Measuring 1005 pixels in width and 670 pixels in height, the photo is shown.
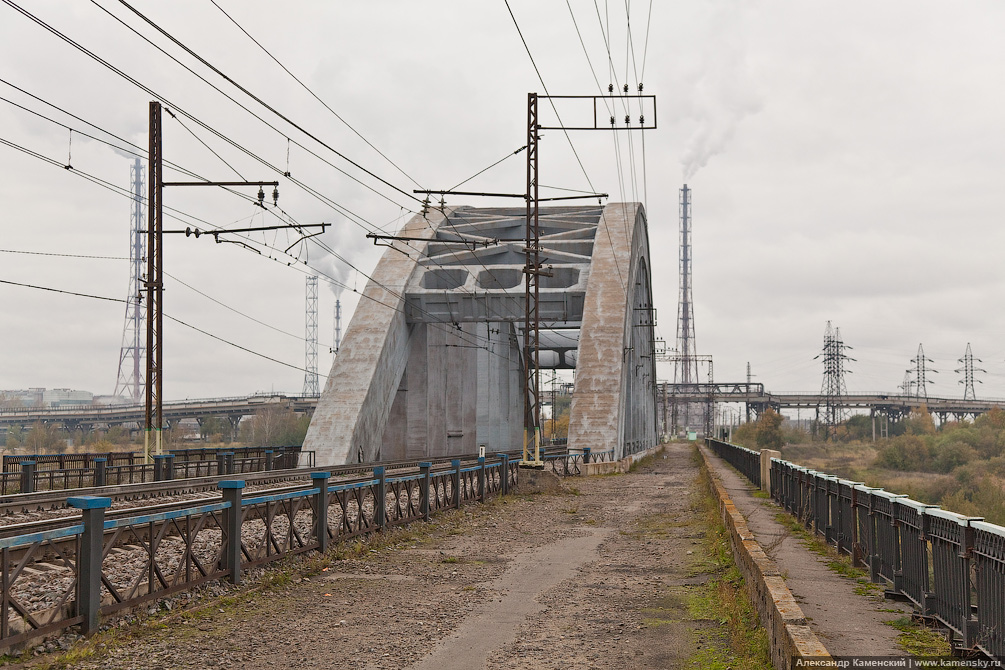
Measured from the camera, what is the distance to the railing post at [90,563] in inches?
332

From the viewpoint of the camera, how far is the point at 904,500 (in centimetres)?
923

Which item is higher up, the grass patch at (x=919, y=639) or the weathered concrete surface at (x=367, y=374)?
the weathered concrete surface at (x=367, y=374)

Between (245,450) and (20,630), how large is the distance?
3072cm

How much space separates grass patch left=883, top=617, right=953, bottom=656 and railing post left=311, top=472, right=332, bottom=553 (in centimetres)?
817

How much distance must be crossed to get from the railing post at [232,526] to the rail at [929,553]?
7424mm

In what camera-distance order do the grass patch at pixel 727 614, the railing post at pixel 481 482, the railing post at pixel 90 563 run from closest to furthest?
the grass patch at pixel 727 614 → the railing post at pixel 90 563 → the railing post at pixel 481 482

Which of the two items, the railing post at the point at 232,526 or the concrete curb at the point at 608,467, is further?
the concrete curb at the point at 608,467

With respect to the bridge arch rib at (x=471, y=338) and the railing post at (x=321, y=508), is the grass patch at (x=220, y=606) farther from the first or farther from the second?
the bridge arch rib at (x=471, y=338)

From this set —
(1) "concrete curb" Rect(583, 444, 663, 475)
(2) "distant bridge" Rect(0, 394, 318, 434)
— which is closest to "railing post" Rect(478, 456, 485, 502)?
(1) "concrete curb" Rect(583, 444, 663, 475)

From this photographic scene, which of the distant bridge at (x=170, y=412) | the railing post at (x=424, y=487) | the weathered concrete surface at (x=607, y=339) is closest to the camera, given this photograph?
the railing post at (x=424, y=487)

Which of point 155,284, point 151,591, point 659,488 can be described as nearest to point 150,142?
point 155,284

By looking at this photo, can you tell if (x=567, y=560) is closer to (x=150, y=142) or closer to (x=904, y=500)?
(x=904, y=500)

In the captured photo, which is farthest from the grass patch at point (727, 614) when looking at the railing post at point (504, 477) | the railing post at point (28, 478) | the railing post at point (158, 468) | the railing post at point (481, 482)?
the railing post at point (158, 468)

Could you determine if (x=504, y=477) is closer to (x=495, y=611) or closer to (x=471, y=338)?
(x=495, y=611)
